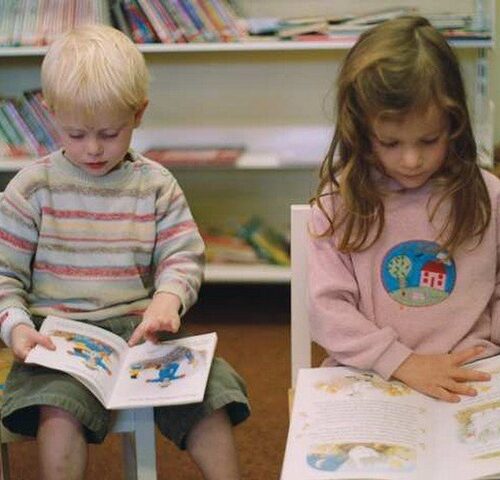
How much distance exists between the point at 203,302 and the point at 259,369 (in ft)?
1.75

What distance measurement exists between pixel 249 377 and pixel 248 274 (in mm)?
419

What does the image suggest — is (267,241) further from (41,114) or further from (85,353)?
(85,353)

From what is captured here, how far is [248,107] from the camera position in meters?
2.69

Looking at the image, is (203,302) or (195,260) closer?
(195,260)

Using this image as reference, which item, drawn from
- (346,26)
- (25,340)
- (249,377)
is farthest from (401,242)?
(346,26)

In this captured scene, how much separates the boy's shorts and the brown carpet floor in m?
0.54

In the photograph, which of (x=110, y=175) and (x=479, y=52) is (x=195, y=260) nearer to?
(x=110, y=175)

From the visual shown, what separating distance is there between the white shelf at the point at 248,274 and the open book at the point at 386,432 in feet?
4.35

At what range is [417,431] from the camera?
1010 millimetres

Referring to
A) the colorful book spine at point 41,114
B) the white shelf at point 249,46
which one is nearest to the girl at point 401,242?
the white shelf at point 249,46

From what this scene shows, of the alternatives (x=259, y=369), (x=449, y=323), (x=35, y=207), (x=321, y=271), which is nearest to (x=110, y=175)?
(x=35, y=207)

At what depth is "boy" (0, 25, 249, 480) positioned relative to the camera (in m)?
1.20

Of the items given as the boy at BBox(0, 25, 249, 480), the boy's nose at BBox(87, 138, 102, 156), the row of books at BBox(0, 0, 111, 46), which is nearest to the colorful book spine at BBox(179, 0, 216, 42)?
the row of books at BBox(0, 0, 111, 46)

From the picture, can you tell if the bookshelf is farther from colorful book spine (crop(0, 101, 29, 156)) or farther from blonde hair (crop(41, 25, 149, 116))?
blonde hair (crop(41, 25, 149, 116))
